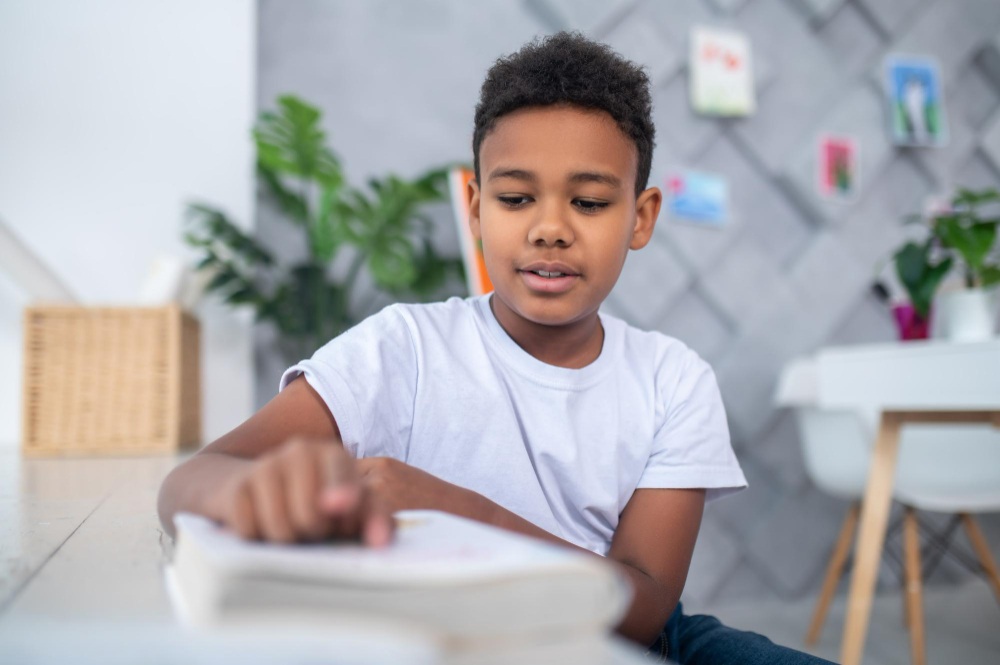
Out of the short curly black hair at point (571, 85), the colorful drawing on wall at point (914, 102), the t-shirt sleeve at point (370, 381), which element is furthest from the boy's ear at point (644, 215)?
the colorful drawing on wall at point (914, 102)

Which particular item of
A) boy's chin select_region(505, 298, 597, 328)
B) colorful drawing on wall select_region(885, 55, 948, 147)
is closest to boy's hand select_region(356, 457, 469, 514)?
boy's chin select_region(505, 298, 597, 328)

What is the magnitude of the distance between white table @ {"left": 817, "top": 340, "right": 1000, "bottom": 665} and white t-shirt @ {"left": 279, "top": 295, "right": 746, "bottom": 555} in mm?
492

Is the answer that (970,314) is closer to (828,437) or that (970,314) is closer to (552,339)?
(828,437)

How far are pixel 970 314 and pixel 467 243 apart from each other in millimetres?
953

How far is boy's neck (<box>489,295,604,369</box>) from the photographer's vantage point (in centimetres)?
72

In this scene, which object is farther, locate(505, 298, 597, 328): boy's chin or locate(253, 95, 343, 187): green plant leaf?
locate(253, 95, 343, 187): green plant leaf

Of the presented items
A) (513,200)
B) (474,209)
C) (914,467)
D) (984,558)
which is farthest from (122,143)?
(984,558)

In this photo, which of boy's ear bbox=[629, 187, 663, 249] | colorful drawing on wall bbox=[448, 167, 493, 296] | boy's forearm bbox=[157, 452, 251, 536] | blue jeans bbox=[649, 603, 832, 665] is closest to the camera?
boy's forearm bbox=[157, 452, 251, 536]

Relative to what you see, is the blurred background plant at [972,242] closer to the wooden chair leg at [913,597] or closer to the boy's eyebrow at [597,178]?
the wooden chair leg at [913,597]

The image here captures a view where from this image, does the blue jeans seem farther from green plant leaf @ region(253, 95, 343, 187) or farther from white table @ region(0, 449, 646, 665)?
green plant leaf @ region(253, 95, 343, 187)

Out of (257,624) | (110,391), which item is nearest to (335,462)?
(257,624)

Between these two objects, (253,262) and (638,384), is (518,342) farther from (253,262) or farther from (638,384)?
(253,262)

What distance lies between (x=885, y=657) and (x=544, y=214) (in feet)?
4.61

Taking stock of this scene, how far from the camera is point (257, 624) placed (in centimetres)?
22
